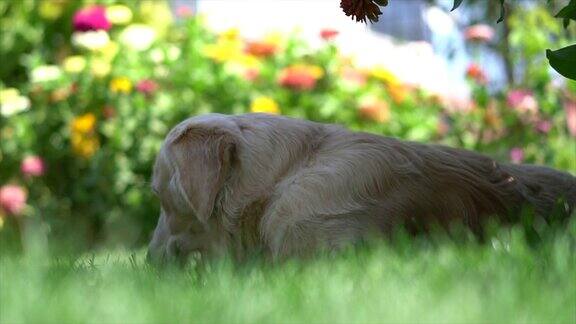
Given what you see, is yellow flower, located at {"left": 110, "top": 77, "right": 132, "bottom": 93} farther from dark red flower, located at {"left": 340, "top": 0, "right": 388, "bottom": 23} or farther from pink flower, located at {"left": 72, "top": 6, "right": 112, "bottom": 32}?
dark red flower, located at {"left": 340, "top": 0, "right": 388, "bottom": 23}

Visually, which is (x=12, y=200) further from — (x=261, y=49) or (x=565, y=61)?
(x=565, y=61)

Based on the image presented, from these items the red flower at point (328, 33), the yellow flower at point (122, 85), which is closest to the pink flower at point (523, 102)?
the red flower at point (328, 33)

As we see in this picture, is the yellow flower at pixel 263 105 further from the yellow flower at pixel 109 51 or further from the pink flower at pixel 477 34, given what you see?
the pink flower at pixel 477 34

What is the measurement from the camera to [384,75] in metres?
6.89

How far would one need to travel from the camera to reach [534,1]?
9.24 m

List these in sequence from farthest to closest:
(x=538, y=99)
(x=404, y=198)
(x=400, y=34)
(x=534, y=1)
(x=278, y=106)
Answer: (x=400, y=34) → (x=534, y=1) → (x=538, y=99) → (x=278, y=106) → (x=404, y=198)

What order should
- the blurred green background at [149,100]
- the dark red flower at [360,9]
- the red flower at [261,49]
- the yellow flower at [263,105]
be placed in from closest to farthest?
the dark red flower at [360,9] < the yellow flower at [263,105] < the blurred green background at [149,100] < the red flower at [261,49]

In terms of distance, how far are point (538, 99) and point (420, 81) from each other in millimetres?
812

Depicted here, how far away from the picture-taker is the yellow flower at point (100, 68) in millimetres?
6547

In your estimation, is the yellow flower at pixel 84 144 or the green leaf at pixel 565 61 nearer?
the green leaf at pixel 565 61

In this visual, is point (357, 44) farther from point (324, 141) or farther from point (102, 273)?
point (102, 273)

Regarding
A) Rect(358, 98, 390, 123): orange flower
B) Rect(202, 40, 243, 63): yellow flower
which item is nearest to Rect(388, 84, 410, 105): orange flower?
Rect(358, 98, 390, 123): orange flower

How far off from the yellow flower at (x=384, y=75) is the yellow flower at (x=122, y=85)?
5.42 ft

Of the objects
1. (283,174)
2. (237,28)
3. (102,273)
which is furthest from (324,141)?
(237,28)
